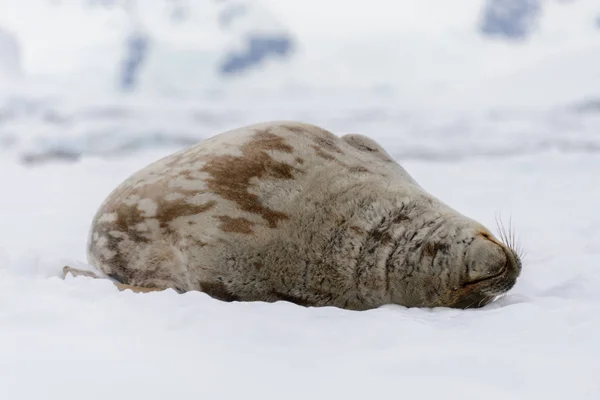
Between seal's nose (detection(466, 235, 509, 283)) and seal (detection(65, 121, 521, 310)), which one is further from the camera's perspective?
seal (detection(65, 121, 521, 310))

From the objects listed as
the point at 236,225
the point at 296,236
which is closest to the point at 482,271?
the point at 296,236

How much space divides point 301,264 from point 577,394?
51.8 inches

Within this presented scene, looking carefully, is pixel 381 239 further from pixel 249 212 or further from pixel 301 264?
pixel 249 212

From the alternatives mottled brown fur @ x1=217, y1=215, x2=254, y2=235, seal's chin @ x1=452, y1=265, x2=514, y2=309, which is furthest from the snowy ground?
mottled brown fur @ x1=217, y1=215, x2=254, y2=235

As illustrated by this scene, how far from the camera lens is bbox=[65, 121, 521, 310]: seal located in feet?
8.39

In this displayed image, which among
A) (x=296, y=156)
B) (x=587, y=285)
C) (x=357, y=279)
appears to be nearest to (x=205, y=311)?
(x=357, y=279)

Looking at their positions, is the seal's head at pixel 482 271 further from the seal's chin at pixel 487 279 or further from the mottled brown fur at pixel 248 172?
the mottled brown fur at pixel 248 172

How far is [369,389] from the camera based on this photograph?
5.29 feet

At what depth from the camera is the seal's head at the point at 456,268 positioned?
2.46 metres

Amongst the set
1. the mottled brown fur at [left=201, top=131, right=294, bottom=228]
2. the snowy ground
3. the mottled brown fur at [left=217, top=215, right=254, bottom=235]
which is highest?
the mottled brown fur at [left=201, top=131, right=294, bottom=228]

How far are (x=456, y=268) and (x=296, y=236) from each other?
0.64 m

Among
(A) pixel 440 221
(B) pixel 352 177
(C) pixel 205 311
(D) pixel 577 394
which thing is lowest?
(D) pixel 577 394

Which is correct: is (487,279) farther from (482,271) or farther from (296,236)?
(296,236)

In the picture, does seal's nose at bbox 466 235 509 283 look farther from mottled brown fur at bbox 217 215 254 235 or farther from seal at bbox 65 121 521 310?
mottled brown fur at bbox 217 215 254 235
